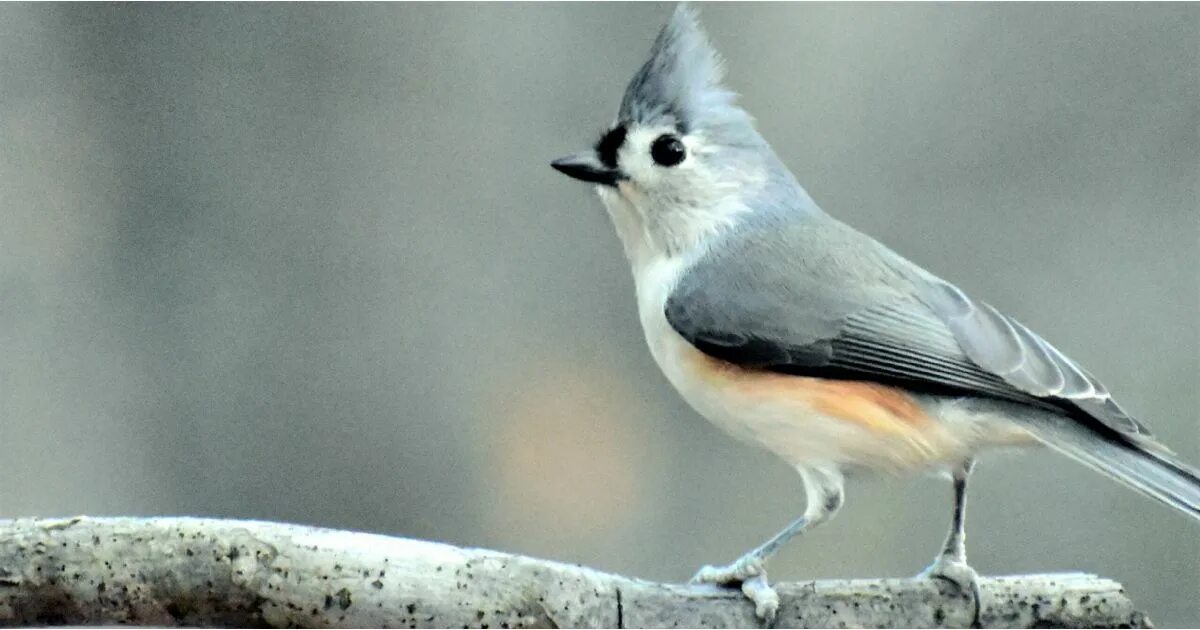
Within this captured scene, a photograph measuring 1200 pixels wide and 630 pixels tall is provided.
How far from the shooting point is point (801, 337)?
164 cm

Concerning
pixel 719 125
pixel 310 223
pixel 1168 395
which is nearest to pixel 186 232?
pixel 310 223

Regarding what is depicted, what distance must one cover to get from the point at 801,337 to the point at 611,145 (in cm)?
Answer: 36

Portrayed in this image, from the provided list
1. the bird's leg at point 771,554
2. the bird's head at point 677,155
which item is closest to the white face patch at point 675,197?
the bird's head at point 677,155

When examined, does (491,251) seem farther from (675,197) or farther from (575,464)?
(675,197)

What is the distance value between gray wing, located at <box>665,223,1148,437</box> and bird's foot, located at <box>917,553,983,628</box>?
23cm

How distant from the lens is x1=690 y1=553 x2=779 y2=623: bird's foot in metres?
1.53

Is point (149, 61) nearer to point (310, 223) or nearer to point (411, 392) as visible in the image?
point (310, 223)

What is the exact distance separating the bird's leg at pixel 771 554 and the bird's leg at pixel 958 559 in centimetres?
16

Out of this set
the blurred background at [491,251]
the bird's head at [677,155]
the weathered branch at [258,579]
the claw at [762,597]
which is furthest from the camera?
the blurred background at [491,251]

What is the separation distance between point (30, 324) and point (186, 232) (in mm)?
361

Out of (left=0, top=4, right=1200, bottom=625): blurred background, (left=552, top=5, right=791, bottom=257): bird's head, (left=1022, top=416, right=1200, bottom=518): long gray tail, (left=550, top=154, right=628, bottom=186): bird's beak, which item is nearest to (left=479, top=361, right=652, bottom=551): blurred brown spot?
(left=0, top=4, right=1200, bottom=625): blurred background

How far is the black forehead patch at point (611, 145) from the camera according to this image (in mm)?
1708

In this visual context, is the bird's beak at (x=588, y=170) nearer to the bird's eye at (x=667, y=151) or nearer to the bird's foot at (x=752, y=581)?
the bird's eye at (x=667, y=151)

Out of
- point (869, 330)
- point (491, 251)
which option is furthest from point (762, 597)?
point (491, 251)
